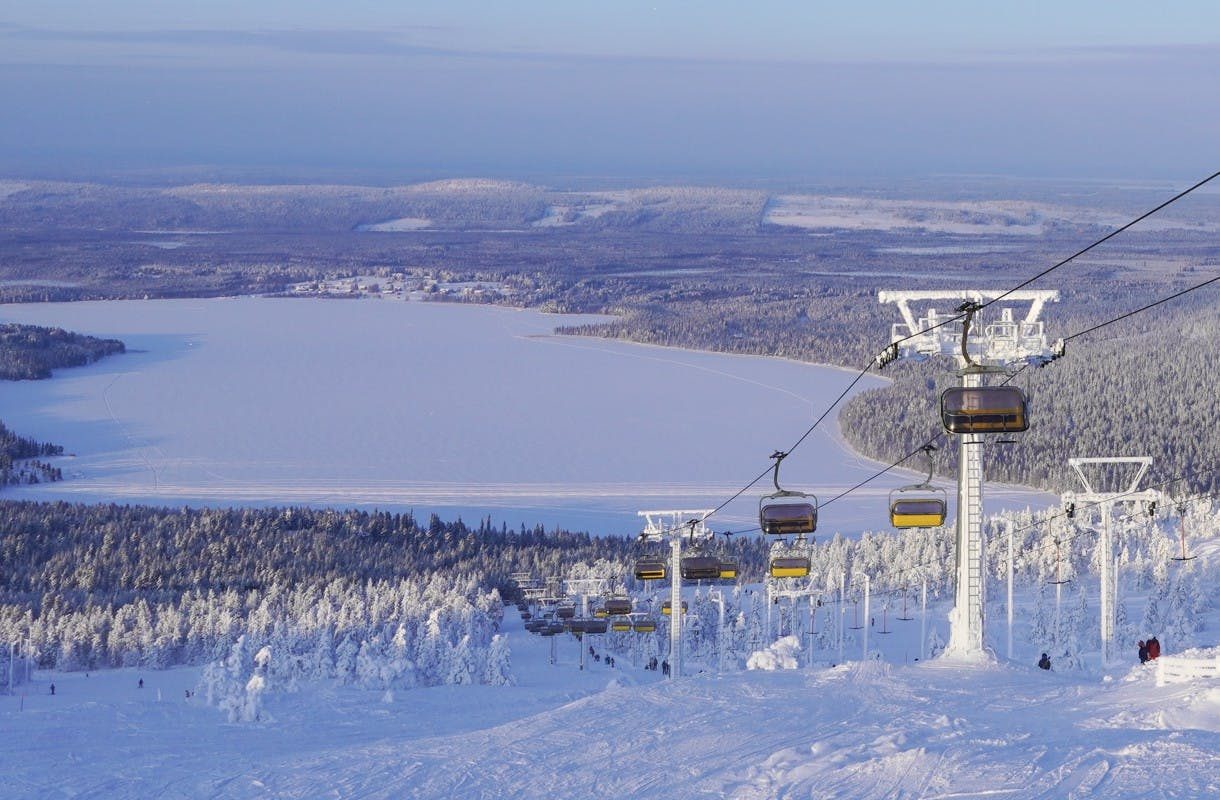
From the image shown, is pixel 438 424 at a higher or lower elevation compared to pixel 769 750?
higher

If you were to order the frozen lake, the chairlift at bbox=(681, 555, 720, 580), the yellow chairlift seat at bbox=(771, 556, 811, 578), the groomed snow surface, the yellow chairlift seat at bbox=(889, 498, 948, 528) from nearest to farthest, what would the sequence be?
the groomed snow surface → the yellow chairlift seat at bbox=(889, 498, 948, 528) → the yellow chairlift seat at bbox=(771, 556, 811, 578) → the chairlift at bbox=(681, 555, 720, 580) → the frozen lake

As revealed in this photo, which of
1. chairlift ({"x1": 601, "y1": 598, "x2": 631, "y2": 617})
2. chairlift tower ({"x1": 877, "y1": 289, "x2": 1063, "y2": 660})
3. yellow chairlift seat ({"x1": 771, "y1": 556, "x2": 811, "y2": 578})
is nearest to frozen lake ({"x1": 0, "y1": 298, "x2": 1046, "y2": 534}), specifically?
chairlift ({"x1": 601, "y1": 598, "x2": 631, "y2": 617})

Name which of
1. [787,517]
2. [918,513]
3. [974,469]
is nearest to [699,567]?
[787,517]

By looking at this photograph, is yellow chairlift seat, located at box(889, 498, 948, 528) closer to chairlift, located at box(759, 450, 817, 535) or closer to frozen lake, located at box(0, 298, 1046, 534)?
chairlift, located at box(759, 450, 817, 535)

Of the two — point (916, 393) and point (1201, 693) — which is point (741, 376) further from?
point (1201, 693)

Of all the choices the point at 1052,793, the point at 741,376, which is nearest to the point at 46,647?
the point at 1052,793

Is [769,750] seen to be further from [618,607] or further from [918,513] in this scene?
[618,607]

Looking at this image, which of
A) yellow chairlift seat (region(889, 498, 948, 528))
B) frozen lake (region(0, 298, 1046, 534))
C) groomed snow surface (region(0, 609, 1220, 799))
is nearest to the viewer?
groomed snow surface (region(0, 609, 1220, 799))
